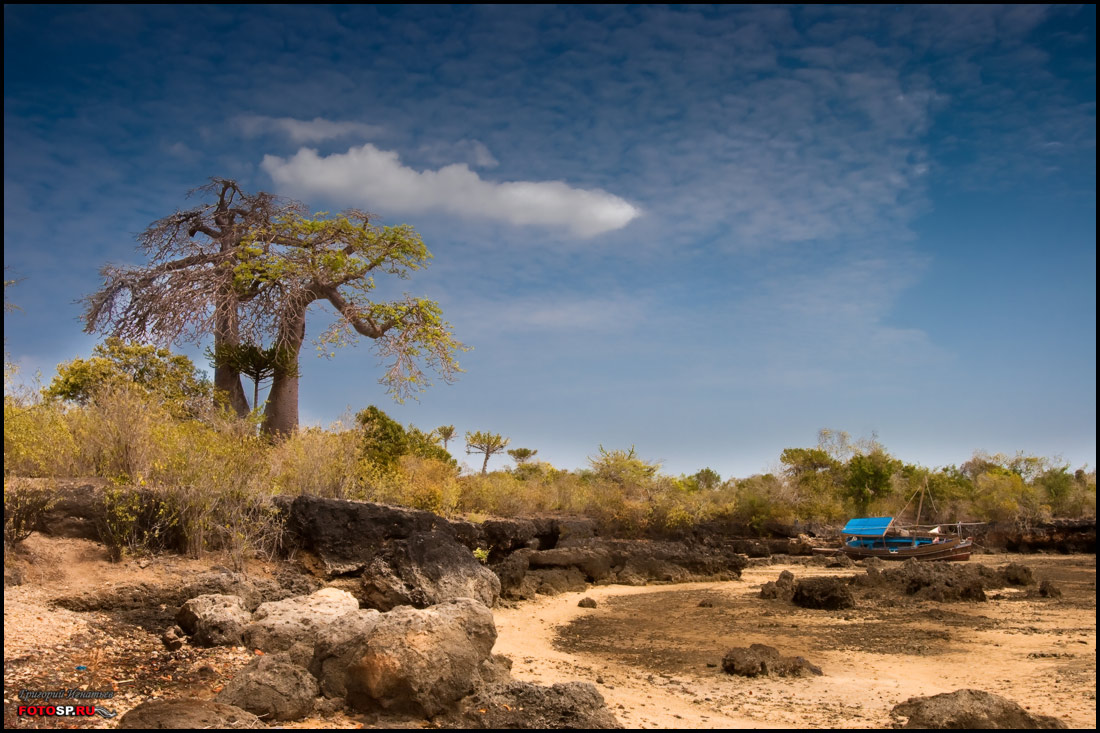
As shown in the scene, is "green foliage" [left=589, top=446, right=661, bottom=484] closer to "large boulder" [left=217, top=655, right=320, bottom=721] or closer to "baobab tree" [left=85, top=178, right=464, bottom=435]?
"baobab tree" [left=85, top=178, right=464, bottom=435]

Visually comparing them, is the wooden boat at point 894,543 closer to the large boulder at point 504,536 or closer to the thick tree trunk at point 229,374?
the large boulder at point 504,536

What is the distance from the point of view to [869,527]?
32.2m

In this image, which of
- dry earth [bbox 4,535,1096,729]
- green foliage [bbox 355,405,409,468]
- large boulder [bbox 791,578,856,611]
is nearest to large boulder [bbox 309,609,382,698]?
dry earth [bbox 4,535,1096,729]

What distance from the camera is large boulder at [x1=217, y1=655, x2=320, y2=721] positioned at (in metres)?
6.30

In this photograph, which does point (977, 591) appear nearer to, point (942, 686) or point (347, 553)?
point (942, 686)

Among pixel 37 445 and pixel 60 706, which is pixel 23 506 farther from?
pixel 60 706

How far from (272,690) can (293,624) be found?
74.2 inches

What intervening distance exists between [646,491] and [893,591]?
1299 centimetres

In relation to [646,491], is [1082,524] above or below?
below

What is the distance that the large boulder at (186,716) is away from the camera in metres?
5.33

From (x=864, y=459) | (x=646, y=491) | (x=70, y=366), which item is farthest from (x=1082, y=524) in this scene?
(x=70, y=366)

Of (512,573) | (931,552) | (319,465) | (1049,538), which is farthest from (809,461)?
(319,465)

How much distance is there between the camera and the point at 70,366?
73.4 feet

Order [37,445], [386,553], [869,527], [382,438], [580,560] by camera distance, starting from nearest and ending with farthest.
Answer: [37,445] → [386,553] → [580,560] → [382,438] → [869,527]
